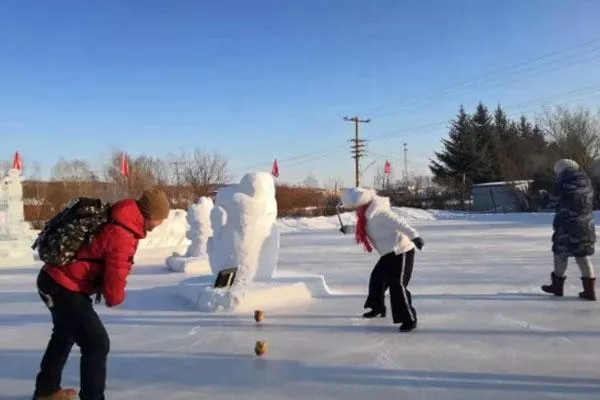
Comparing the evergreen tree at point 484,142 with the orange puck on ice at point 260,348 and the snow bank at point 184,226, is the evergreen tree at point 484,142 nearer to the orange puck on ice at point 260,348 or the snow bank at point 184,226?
the snow bank at point 184,226

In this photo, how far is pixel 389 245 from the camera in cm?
516

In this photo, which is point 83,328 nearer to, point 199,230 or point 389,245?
point 389,245

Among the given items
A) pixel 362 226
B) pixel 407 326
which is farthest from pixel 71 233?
pixel 407 326

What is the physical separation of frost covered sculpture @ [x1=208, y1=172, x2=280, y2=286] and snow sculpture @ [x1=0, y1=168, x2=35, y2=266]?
798cm

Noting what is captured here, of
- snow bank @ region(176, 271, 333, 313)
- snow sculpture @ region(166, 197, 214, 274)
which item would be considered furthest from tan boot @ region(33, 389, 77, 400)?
snow sculpture @ region(166, 197, 214, 274)

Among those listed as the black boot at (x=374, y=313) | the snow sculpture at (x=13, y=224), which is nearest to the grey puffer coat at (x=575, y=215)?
the black boot at (x=374, y=313)

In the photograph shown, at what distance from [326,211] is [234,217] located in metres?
27.4

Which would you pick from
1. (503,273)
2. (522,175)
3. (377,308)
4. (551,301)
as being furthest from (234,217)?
(522,175)

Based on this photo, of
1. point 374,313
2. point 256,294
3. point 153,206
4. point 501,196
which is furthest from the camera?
point 501,196

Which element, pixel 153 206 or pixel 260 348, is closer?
pixel 153 206

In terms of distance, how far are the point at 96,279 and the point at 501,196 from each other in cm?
3449

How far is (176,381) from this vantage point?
12.5ft

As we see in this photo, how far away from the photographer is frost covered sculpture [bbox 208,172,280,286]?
6754mm

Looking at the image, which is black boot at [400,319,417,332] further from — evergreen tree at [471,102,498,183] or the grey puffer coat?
evergreen tree at [471,102,498,183]
